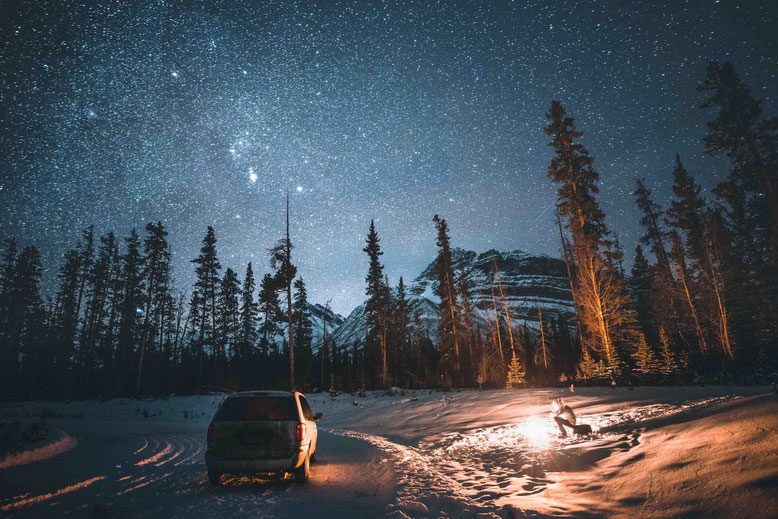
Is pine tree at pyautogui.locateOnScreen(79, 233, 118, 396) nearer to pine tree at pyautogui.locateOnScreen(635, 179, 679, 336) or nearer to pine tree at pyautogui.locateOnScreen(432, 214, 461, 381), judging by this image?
pine tree at pyautogui.locateOnScreen(432, 214, 461, 381)

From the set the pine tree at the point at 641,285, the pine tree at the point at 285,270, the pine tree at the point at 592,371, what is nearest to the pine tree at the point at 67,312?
the pine tree at the point at 285,270

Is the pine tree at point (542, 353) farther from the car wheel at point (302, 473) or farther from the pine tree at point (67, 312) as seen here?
the pine tree at point (67, 312)

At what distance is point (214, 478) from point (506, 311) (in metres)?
33.2

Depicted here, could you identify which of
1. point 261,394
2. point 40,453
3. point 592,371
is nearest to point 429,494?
point 261,394

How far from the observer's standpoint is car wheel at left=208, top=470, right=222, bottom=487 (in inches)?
232

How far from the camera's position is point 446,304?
36938mm

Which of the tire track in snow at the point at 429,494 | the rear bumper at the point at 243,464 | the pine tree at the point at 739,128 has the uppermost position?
the pine tree at the point at 739,128

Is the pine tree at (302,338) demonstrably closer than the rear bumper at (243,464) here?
No

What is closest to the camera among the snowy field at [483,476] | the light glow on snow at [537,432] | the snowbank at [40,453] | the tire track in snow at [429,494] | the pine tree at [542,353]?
the snowy field at [483,476]

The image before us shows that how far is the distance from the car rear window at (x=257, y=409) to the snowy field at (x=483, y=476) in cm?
111

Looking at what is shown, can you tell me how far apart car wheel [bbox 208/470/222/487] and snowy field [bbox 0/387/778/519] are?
0.16m

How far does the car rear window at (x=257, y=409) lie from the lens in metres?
6.17

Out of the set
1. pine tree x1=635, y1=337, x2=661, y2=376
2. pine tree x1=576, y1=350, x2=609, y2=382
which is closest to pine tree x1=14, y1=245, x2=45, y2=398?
pine tree x1=576, y1=350, x2=609, y2=382

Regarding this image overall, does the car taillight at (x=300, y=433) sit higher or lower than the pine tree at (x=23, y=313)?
lower
